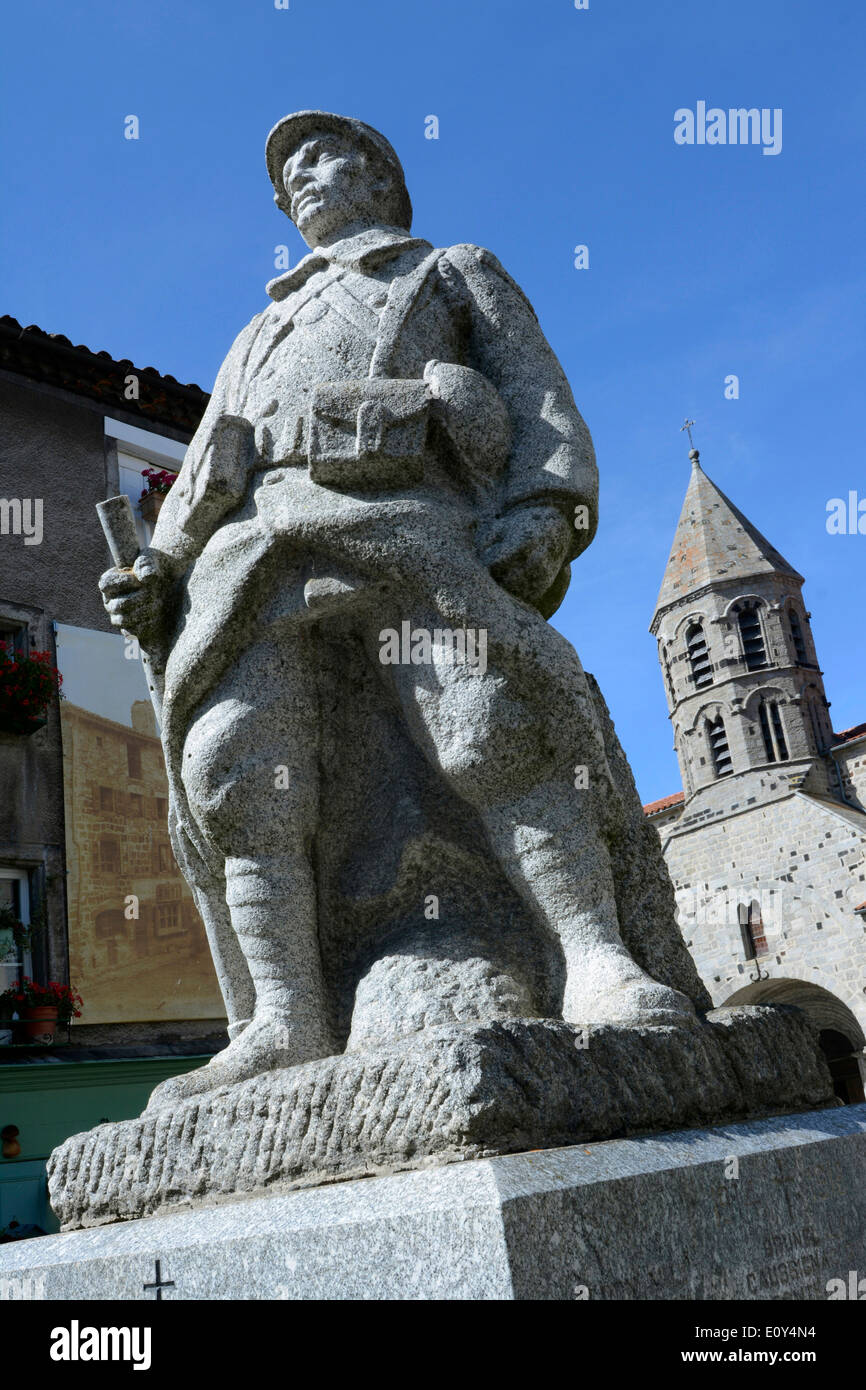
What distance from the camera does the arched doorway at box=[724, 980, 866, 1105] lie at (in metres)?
33.5

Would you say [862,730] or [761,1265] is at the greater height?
[862,730]

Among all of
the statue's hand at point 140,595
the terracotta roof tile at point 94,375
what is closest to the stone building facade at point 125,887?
the terracotta roof tile at point 94,375

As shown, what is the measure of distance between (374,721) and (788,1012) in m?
1.33

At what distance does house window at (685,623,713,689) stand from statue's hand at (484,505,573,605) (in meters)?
43.0

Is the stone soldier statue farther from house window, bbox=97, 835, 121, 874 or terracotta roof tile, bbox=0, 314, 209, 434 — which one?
terracotta roof tile, bbox=0, 314, 209, 434

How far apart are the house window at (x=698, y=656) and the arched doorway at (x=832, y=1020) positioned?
13.6m

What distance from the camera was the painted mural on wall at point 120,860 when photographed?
12.6 m

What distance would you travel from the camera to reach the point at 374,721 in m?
3.29

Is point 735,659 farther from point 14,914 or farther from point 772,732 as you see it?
point 14,914

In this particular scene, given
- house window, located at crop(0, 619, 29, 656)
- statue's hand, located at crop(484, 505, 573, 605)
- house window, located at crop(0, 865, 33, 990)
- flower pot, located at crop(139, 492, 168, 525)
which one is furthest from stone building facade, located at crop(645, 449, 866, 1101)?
statue's hand, located at crop(484, 505, 573, 605)

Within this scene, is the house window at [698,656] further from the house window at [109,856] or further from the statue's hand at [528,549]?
the statue's hand at [528,549]

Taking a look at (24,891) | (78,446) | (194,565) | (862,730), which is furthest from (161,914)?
(862,730)
